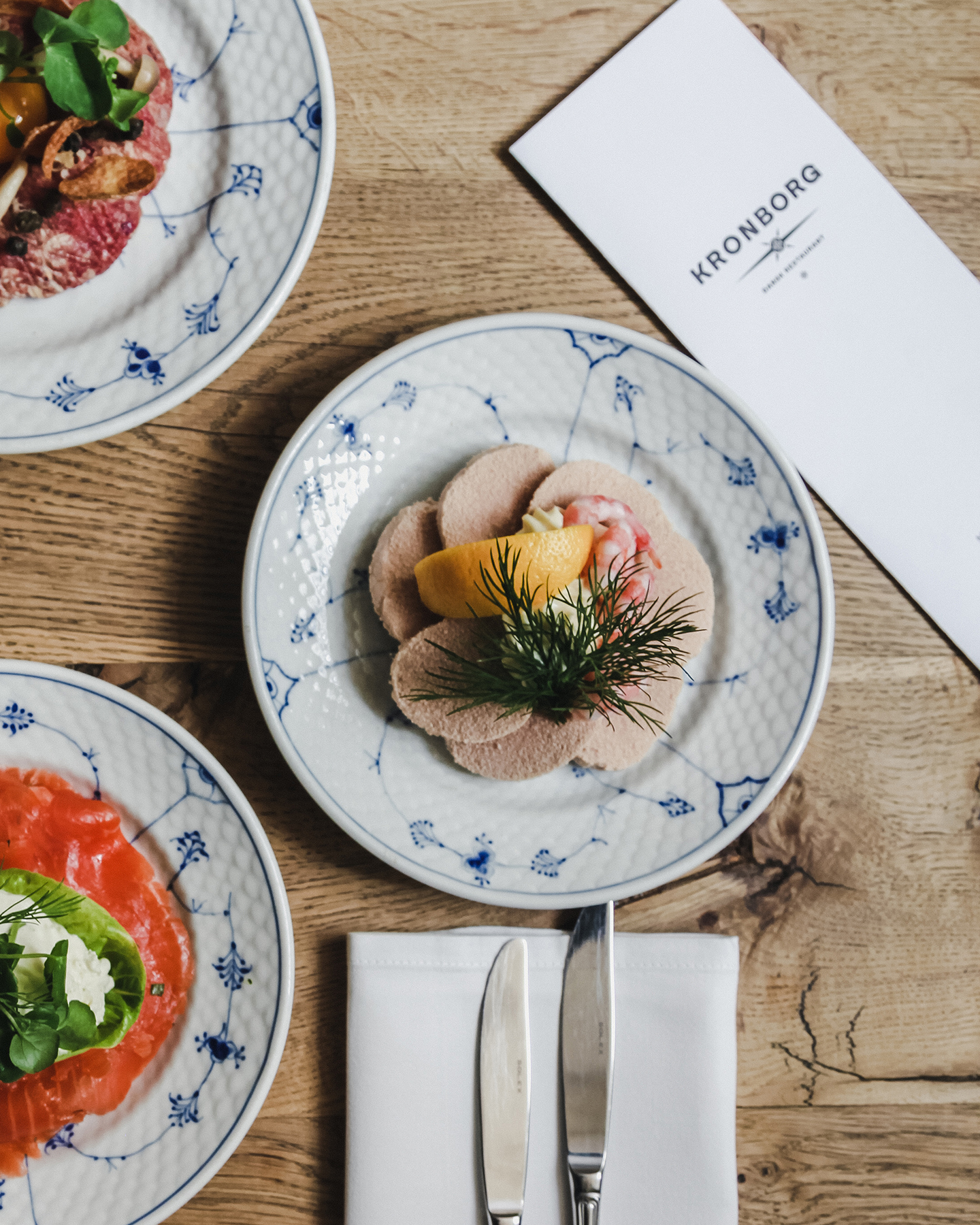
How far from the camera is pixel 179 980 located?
101 cm

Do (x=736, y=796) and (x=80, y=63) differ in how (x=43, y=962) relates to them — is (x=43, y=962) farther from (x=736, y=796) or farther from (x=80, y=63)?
(x=80, y=63)

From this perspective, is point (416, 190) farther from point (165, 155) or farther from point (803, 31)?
point (803, 31)

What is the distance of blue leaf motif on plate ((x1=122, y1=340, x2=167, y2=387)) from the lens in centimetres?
99

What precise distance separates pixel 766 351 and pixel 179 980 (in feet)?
3.44

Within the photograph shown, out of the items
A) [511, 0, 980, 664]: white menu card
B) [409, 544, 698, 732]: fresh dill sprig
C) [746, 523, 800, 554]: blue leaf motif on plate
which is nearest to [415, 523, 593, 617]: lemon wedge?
[409, 544, 698, 732]: fresh dill sprig

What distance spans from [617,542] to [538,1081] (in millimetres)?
652

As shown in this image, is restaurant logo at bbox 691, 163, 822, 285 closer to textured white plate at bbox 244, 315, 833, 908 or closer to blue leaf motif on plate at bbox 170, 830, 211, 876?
textured white plate at bbox 244, 315, 833, 908

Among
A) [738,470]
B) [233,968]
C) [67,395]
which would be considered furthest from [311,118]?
[233,968]

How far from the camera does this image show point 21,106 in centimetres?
96

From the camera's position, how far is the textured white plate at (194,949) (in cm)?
97

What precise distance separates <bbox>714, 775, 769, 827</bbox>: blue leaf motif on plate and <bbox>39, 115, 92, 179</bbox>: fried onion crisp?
105 cm

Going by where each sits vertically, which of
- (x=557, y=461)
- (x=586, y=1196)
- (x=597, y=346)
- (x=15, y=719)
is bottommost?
(x=586, y=1196)

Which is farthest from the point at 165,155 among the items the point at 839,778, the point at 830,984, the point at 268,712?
the point at 830,984

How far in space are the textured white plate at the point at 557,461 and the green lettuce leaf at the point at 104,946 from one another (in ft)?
0.95
